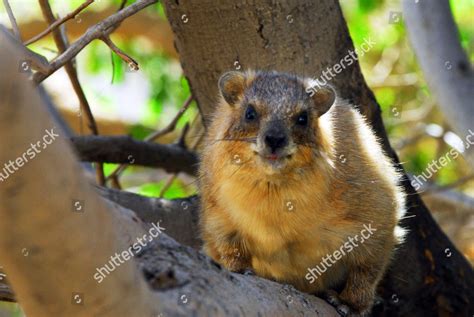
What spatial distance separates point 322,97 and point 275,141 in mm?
693

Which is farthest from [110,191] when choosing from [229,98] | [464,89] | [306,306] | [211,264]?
[464,89]

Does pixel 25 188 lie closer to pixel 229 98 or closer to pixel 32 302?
pixel 32 302

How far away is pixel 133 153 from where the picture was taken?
6.38m

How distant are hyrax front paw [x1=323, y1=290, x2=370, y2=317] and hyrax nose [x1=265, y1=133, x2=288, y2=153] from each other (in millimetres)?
1020

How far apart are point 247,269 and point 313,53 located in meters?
1.50

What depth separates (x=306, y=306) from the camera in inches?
166

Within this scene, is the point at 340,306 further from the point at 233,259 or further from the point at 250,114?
the point at 250,114

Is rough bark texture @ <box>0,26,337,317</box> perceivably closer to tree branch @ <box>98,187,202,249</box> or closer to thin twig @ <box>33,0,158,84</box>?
thin twig @ <box>33,0,158,84</box>

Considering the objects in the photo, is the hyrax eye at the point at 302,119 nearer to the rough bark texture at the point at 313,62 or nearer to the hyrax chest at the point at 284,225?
the hyrax chest at the point at 284,225

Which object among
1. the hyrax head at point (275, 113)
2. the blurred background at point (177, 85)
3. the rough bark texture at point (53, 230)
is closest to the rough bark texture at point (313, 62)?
the hyrax head at point (275, 113)

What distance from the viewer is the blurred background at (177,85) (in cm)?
959

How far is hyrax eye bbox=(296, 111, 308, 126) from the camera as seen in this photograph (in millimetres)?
4734

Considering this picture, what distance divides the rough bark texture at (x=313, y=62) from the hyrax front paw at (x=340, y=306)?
0.76 meters

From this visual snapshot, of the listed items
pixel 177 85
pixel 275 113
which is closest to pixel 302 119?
pixel 275 113
